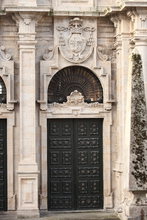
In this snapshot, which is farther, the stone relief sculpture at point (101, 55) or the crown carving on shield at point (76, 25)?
the stone relief sculpture at point (101, 55)

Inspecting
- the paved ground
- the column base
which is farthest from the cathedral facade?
the paved ground

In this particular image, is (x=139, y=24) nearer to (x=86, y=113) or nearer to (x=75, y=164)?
(x=86, y=113)

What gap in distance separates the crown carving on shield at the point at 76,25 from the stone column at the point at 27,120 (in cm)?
121

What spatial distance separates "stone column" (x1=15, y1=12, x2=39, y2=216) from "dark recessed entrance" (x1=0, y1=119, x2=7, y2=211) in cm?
65

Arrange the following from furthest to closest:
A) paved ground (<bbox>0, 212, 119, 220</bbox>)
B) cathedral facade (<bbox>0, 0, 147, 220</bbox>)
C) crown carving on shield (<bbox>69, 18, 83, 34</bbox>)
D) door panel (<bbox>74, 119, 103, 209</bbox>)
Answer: door panel (<bbox>74, 119, 103, 209</bbox>) → crown carving on shield (<bbox>69, 18, 83, 34</bbox>) → paved ground (<bbox>0, 212, 119, 220</bbox>) → cathedral facade (<bbox>0, 0, 147, 220</bbox>)

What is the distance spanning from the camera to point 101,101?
19500mm

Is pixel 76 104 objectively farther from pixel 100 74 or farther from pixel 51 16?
pixel 51 16

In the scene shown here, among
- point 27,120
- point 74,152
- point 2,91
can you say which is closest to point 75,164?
point 74,152

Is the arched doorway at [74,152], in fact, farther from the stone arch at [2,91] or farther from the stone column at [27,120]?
the stone arch at [2,91]

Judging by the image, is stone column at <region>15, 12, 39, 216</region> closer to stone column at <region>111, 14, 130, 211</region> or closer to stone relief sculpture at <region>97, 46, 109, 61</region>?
stone relief sculpture at <region>97, 46, 109, 61</region>

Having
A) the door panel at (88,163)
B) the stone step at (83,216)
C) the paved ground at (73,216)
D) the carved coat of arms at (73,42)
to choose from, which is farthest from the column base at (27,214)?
the carved coat of arms at (73,42)

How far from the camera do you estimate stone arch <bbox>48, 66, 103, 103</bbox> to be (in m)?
19.4

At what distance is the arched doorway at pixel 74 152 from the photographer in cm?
1934

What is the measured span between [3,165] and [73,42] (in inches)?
161
